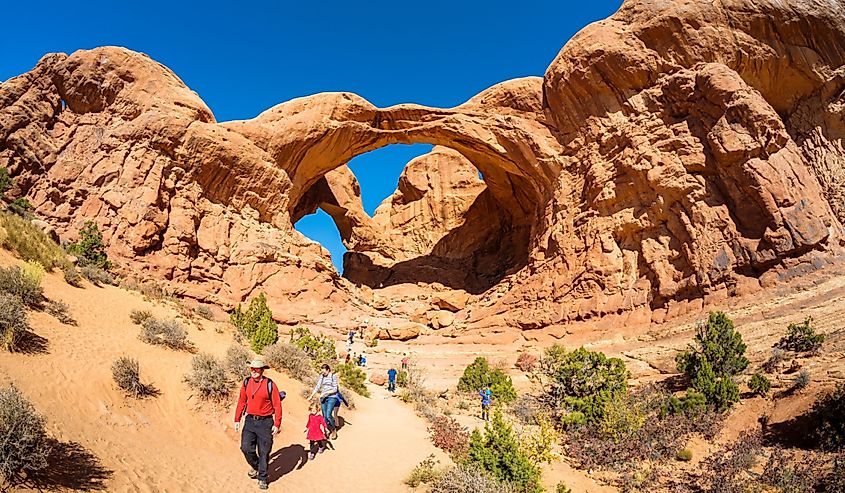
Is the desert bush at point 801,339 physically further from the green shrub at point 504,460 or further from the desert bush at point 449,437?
the green shrub at point 504,460

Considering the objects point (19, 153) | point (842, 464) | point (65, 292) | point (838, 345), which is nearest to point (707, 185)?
point (838, 345)

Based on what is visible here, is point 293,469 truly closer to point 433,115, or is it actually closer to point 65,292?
point 65,292

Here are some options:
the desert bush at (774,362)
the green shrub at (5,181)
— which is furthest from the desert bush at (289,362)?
the green shrub at (5,181)

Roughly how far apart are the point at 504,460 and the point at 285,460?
134 inches

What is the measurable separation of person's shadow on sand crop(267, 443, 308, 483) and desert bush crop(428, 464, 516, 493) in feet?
7.12

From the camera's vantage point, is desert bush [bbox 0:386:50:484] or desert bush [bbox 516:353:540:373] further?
desert bush [bbox 516:353:540:373]

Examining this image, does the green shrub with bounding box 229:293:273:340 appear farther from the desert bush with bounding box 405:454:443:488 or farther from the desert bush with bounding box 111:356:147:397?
the desert bush with bounding box 405:454:443:488

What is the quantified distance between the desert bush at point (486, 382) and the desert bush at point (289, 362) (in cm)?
655

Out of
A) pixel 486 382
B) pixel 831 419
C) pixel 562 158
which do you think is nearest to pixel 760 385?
pixel 831 419

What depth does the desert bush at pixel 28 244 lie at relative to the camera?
36.2 feet

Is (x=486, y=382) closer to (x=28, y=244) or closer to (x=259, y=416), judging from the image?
(x=259, y=416)

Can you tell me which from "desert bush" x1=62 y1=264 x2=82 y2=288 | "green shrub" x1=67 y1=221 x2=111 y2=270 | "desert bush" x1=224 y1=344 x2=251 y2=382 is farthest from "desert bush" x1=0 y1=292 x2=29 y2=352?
"green shrub" x1=67 y1=221 x2=111 y2=270

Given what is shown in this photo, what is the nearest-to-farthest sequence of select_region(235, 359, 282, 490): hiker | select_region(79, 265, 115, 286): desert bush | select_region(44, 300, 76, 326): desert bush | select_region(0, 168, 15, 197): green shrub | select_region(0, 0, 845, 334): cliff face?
select_region(235, 359, 282, 490): hiker, select_region(44, 300, 76, 326): desert bush, select_region(79, 265, 115, 286): desert bush, select_region(0, 0, 845, 334): cliff face, select_region(0, 168, 15, 197): green shrub

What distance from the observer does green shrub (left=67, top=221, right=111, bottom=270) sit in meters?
18.3
